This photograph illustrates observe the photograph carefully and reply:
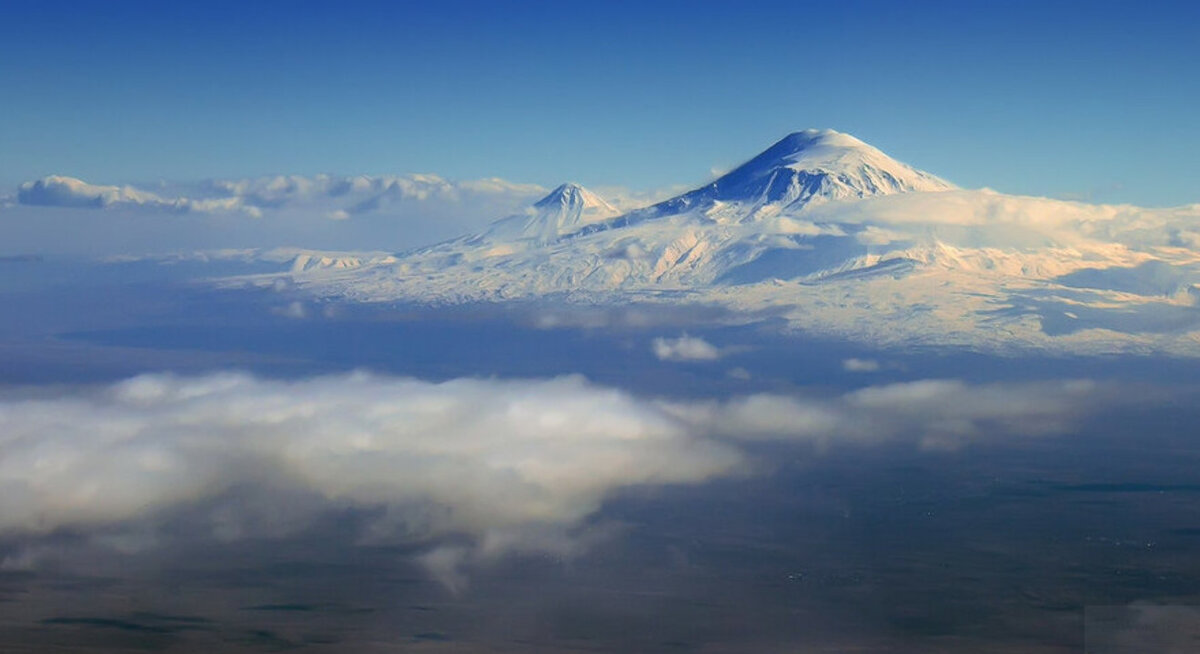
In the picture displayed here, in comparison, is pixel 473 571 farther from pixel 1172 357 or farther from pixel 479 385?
pixel 1172 357

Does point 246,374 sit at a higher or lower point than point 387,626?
higher

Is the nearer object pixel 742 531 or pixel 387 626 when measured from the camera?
pixel 387 626

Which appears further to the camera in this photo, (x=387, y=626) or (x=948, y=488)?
(x=948, y=488)

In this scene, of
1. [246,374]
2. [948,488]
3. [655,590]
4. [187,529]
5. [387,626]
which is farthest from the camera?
[246,374]

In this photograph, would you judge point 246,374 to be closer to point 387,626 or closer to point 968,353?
point 968,353

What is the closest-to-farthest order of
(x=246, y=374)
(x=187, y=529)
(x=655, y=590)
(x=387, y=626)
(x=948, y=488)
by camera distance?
(x=387, y=626), (x=655, y=590), (x=187, y=529), (x=948, y=488), (x=246, y=374)

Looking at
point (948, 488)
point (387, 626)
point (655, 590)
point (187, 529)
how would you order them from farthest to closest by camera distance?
point (948, 488) < point (187, 529) < point (655, 590) < point (387, 626)

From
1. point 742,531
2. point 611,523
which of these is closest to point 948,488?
point 742,531

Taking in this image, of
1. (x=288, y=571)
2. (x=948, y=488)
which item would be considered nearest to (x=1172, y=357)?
(x=948, y=488)

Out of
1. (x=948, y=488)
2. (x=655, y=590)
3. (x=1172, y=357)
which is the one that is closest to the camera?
(x=655, y=590)
